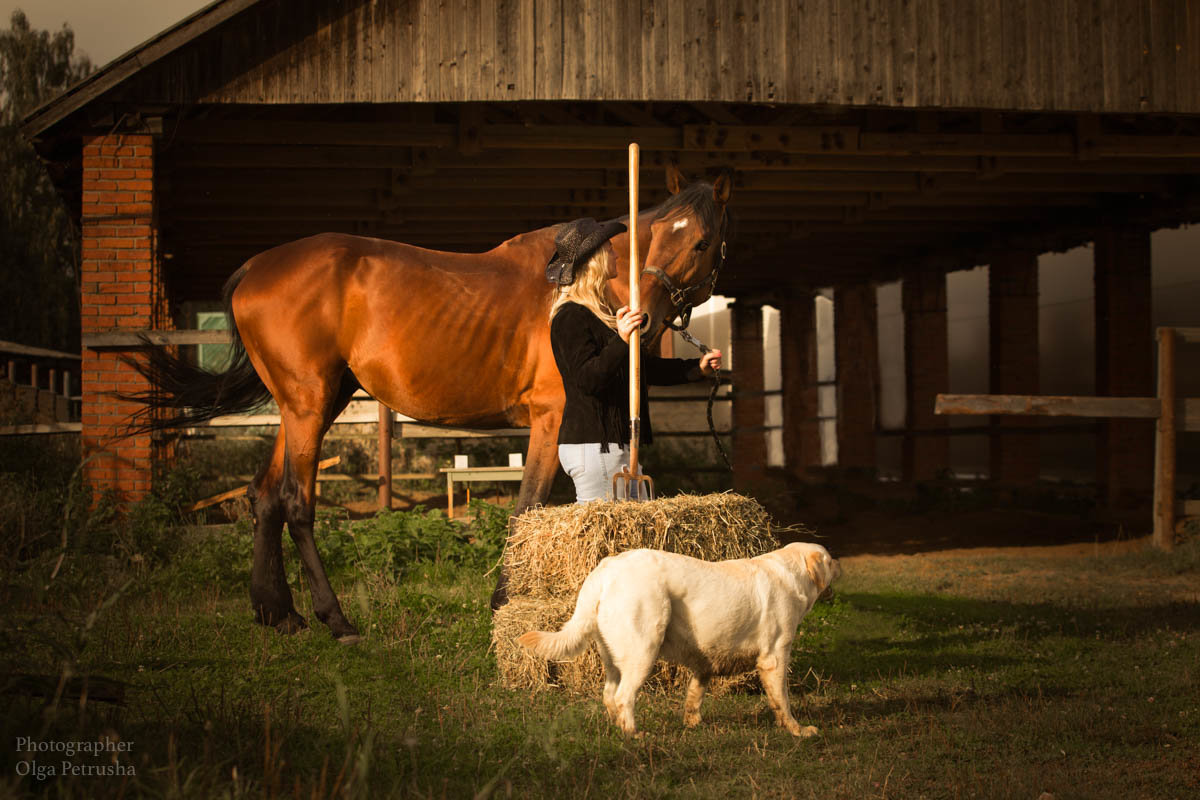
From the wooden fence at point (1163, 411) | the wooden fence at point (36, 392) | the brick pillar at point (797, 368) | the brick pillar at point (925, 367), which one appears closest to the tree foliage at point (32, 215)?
the wooden fence at point (36, 392)

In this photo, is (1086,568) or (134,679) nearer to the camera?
(134,679)

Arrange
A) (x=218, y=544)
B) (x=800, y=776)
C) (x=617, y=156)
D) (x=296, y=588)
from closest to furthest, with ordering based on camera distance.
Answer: (x=800, y=776)
(x=296, y=588)
(x=218, y=544)
(x=617, y=156)

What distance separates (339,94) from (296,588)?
378cm

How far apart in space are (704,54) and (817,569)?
5.77m

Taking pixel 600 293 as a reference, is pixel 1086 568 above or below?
below

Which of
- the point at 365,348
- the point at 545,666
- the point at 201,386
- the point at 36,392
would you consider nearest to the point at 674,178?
the point at 365,348

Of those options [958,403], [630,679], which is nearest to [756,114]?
[958,403]

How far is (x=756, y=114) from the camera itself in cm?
952

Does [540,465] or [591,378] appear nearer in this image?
[591,378]

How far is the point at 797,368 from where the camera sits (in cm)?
1983

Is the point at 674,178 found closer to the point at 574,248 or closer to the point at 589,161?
the point at 574,248

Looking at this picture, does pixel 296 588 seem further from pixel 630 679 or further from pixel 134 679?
pixel 630 679

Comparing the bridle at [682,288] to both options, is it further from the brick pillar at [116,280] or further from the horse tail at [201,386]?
the brick pillar at [116,280]

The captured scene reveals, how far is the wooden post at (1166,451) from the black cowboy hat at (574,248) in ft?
23.3
